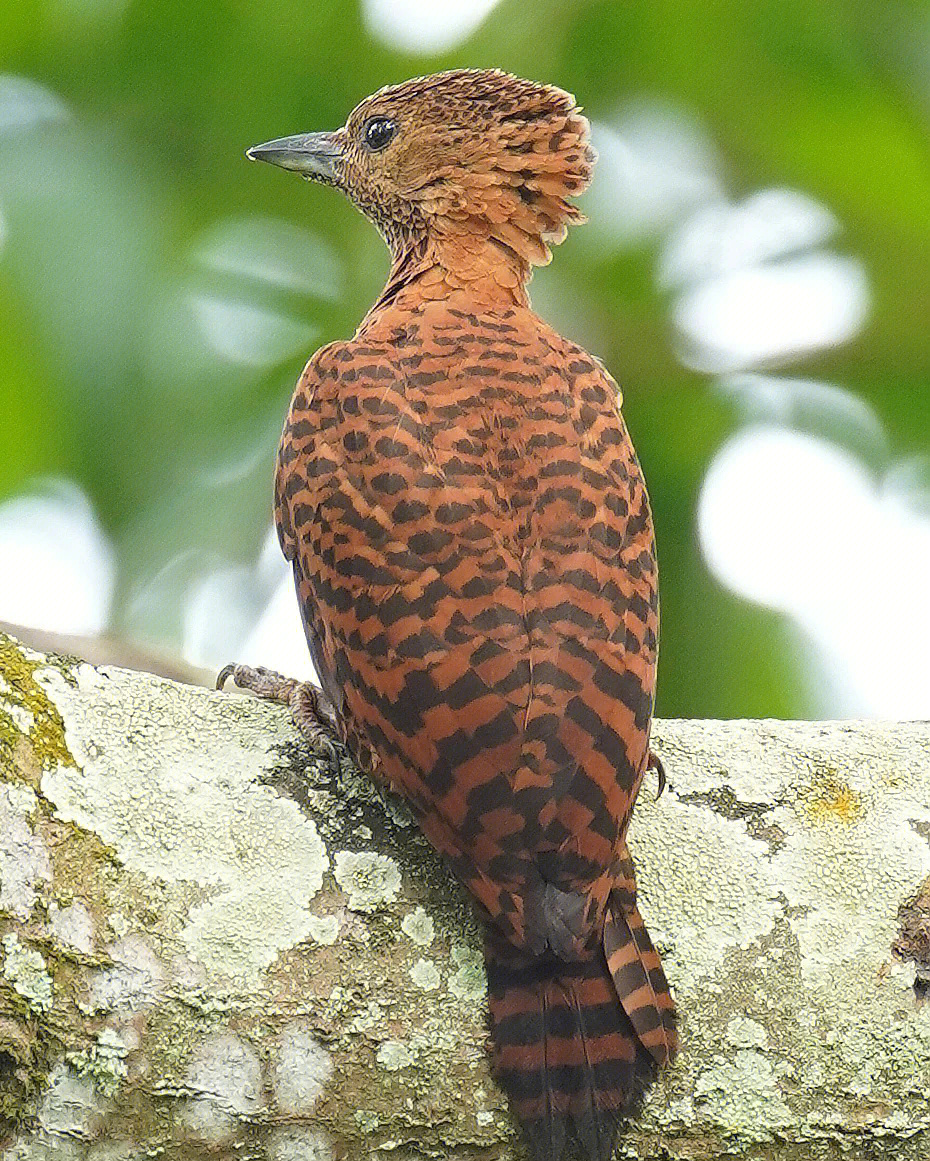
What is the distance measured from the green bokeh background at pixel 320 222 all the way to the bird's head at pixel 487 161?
1.03 m

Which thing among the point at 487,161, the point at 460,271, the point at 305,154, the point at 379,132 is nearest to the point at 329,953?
the point at 460,271

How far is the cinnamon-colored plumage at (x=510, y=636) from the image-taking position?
10.0ft

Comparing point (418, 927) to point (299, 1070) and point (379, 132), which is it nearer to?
point (299, 1070)

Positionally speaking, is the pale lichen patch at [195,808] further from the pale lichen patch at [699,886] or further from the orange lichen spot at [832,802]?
the orange lichen spot at [832,802]

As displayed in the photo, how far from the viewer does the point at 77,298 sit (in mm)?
5539

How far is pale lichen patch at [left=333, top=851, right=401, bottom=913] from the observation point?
308cm

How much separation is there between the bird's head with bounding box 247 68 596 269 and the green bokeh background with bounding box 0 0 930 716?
1.03 m

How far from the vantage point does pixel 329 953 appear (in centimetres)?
299

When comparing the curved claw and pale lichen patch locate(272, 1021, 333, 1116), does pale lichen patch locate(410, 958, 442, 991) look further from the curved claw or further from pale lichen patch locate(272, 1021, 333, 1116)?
the curved claw

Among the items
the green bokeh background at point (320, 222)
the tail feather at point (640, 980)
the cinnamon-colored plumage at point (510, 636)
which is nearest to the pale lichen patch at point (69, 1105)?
the cinnamon-colored plumage at point (510, 636)

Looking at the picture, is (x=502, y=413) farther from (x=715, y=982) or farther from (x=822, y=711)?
(x=822, y=711)

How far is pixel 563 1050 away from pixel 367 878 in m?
0.45

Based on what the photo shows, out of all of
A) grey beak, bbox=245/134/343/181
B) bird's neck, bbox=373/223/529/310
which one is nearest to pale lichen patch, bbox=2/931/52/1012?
bird's neck, bbox=373/223/529/310

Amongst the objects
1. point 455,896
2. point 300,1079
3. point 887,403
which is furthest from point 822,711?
point 300,1079
